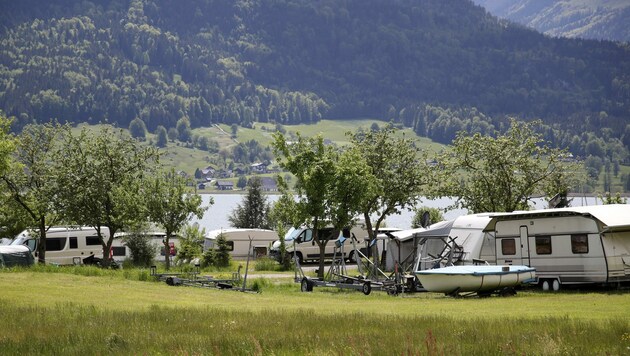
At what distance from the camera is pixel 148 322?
18.2 m

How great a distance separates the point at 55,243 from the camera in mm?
48250

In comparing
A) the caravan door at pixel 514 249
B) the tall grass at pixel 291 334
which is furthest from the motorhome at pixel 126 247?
the tall grass at pixel 291 334

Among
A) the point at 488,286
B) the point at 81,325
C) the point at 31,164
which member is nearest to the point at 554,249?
the point at 488,286

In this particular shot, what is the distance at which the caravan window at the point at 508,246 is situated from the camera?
31.1 metres

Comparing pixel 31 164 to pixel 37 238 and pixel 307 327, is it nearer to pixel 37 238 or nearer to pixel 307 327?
pixel 37 238

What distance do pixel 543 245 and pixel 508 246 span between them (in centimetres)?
170

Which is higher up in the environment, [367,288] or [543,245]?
[543,245]

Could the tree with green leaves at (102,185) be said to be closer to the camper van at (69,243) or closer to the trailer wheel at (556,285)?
the camper van at (69,243)

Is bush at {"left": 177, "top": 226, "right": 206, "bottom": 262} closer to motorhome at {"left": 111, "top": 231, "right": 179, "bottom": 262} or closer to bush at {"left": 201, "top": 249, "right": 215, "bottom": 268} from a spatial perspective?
bush at {"left": 201, "top": 249, "right": 215, "bottom": 268}

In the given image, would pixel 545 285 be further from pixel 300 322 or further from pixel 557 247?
pixel 300 322

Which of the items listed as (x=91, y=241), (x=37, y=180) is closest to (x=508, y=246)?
(x=37, y=180)

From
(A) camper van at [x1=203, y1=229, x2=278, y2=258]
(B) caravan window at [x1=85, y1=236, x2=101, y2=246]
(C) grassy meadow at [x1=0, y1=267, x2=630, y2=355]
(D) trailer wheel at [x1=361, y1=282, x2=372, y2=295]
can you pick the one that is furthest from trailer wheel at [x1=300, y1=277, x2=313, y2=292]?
(A) camper van at [x1=203, y1=229, x2=278, y2=258]

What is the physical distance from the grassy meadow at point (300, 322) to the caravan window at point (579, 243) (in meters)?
1.54

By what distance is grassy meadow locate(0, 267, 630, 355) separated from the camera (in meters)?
14.2
